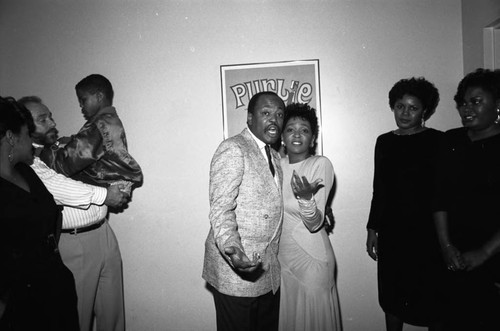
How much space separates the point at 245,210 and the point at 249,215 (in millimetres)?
36

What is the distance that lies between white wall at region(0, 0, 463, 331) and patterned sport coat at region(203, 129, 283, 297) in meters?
1.20

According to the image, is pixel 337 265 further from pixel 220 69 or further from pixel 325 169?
pixel 220 69

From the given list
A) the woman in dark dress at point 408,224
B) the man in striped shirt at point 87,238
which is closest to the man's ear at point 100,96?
the man in striped shirt at point 87,238

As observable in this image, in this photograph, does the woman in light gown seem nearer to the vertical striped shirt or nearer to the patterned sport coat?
the patterned sport coat

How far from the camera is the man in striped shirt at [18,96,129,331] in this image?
2.35m

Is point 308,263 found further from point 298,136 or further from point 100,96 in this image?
point 100,96

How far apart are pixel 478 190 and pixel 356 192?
1.14 m

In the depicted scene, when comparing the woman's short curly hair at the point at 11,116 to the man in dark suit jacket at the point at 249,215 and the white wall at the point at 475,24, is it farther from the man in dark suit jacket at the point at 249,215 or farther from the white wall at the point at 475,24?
the white wall at the point at 475,24

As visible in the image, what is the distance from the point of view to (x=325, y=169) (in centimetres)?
225

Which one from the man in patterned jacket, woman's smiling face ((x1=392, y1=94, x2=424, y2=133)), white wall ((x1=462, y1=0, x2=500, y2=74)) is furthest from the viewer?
white wall ((x1=462, y1=0, x2=500, y2=74))

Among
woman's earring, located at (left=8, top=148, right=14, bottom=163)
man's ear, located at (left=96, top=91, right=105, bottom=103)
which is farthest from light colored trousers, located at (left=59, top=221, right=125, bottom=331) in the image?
man's ear, located at (left=96, top=91, right=105, bottom=103)

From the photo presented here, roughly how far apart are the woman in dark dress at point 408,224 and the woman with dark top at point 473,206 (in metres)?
0.14

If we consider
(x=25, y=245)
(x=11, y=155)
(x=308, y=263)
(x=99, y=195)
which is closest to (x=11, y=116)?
(x=11, y=155)

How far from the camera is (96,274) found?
255 centimetres
